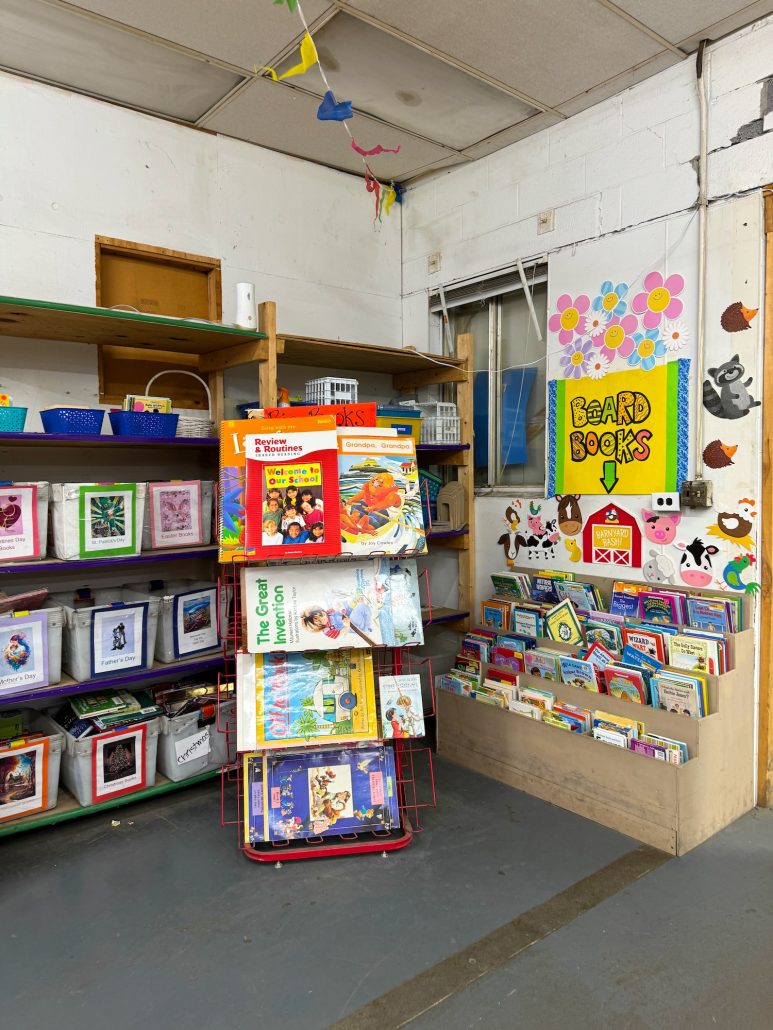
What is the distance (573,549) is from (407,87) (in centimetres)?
221

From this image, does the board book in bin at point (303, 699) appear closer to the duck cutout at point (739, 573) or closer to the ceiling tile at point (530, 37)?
the duck cutout at point (739, 573)

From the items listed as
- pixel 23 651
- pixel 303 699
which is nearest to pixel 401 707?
pixel 303 699

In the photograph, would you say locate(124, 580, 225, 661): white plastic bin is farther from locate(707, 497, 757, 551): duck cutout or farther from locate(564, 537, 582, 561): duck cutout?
locate(707, 497, 757, 551): duck cutout

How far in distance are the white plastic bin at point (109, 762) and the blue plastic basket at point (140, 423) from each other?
1.18 meters

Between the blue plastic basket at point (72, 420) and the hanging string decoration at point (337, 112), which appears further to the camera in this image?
the blue plastic basket at point (72, 420)

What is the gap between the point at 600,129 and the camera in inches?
128

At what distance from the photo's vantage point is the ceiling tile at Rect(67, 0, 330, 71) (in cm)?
254

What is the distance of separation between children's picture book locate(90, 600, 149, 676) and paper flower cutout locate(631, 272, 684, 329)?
246 cm

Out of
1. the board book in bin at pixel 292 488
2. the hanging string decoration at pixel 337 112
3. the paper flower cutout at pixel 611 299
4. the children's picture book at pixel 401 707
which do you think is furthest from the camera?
the paper flower cutout at pixel 611 299

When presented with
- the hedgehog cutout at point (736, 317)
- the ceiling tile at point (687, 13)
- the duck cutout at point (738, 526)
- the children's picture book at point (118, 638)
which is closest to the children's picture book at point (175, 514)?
the children's picture book at point (118, 638)

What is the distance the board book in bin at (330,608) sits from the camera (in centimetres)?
248

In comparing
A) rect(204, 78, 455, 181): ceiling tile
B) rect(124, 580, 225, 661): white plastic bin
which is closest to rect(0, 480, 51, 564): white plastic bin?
rect(124, 580, 225, 661): white plastic bin

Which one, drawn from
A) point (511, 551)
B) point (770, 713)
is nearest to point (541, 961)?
point (770, 713)

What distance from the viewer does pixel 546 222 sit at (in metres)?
3.52
